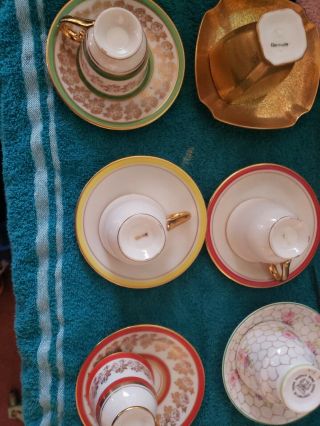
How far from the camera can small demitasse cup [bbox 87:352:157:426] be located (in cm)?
53

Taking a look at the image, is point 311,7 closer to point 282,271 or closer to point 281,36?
point 281,36

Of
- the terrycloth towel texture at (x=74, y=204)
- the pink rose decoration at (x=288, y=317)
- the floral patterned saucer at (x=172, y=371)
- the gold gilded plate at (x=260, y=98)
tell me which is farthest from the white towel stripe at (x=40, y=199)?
the pink rose decoration at (x=288, y=317)

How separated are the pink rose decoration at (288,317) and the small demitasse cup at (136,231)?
9.6 inches

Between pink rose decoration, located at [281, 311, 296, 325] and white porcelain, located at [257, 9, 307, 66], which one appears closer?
white porcelain, located at [257, 9, 307, 66]

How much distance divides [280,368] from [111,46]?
0.43m

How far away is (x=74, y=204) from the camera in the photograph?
59 cm

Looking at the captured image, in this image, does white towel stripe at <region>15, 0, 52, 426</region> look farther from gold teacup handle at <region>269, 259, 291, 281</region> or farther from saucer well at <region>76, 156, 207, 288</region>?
gold teacup handle at <region>269, 259, 291, 281</region>

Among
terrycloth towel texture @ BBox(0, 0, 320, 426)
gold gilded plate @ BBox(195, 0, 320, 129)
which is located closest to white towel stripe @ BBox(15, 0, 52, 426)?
terrycloth towel texture @ BBox(0, 0, 320, 426)

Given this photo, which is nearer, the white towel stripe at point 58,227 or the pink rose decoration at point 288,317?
the white towel stripe at point 58,227

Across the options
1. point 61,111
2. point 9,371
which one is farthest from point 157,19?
point 9,371

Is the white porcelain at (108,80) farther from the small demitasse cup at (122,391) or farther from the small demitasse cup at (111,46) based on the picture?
the small demitasse cup at (122,391)

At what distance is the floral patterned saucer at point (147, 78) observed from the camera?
→ 0.55 metres

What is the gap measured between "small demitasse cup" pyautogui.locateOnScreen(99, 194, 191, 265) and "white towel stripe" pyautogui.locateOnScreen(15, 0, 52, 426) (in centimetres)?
8

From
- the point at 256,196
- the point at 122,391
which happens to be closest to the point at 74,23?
the point at 256,196
